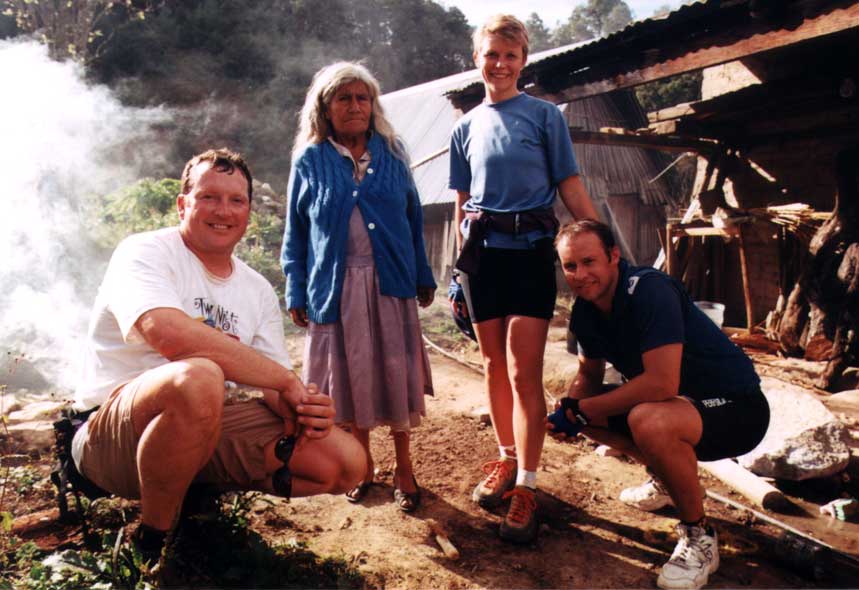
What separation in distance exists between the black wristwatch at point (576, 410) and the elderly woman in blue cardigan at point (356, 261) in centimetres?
81

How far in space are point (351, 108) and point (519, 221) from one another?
3.27ft

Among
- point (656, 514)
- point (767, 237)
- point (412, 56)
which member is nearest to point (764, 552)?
point (656, 514)

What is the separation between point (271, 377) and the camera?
219cm

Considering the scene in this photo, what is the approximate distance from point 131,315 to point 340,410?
130cm

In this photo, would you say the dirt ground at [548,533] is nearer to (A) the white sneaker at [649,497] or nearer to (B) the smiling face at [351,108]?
(A) the white sneaker at [649,497]

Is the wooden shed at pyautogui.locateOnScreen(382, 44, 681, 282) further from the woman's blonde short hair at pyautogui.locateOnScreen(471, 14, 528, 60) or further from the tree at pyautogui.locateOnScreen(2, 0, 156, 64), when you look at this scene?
the tree at pyautogui.locateOnScreen(2, 0, 156, 64)

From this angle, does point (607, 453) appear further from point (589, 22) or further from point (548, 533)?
point (589, 22)

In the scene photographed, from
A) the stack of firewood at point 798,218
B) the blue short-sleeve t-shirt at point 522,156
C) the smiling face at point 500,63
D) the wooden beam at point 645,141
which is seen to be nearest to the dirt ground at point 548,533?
the blue short-sleeve t-shirt at point 522,156

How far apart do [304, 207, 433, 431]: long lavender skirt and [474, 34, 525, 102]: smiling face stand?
92 centimetres

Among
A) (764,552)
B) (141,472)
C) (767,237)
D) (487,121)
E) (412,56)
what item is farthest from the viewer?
(412,56)

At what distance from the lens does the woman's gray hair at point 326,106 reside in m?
2.97

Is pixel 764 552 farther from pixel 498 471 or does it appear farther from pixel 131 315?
pixel 131 315

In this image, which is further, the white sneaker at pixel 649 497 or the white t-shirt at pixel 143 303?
the white sneaker at pixel 649 497

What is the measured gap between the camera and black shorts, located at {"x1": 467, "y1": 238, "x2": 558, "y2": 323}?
2908 mm
